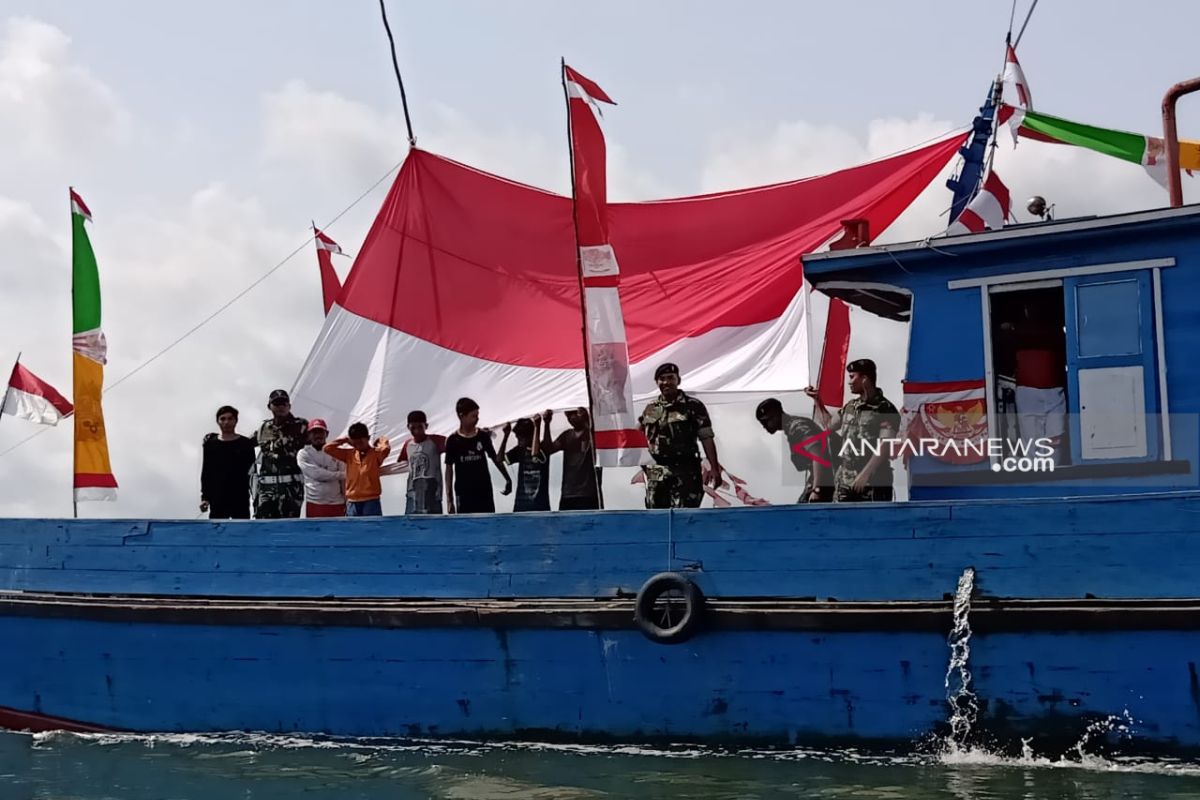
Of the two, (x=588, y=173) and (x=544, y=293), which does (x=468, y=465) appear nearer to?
(x=544, y=293)

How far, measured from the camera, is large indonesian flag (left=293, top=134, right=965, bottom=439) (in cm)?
1056

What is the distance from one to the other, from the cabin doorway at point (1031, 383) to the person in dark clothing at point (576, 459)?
291 cm

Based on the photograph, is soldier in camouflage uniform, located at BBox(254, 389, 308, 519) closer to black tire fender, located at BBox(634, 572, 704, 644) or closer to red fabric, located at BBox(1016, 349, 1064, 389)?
black tire fender, located at BBox(634, 572, 704, 644)

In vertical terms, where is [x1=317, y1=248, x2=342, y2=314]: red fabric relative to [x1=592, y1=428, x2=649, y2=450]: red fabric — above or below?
above

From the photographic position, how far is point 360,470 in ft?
35.1

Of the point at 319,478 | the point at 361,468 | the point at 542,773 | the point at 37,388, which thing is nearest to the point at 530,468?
the point at 361,468

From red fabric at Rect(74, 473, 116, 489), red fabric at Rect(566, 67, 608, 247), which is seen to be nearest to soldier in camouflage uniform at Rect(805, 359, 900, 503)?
red fabric at Rect(566, 67, 608, 247)

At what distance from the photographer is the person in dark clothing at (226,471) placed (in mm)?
10680

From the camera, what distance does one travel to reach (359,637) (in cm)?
947

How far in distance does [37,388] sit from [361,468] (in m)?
3.34

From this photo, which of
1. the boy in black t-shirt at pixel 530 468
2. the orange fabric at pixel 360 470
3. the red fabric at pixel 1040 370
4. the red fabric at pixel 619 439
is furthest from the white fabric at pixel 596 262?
the red fabric at pixel 1040 370

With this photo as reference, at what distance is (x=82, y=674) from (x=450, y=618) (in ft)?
10.5

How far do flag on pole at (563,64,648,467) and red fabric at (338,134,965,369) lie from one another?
1.51 metres

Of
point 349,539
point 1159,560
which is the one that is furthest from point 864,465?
point 349,539
